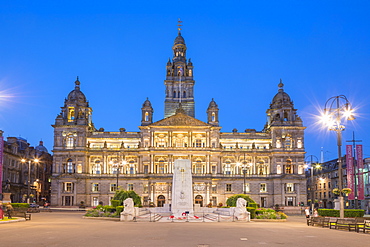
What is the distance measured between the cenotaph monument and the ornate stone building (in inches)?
1666

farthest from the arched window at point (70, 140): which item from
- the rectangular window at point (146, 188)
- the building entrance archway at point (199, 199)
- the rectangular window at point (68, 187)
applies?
the building entrance archway at point (199, 199)

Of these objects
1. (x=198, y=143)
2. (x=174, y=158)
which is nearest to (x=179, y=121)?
(x=198, y=143)

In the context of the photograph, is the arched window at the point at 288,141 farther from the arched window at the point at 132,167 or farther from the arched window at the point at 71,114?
the arched window at the point at 71,114

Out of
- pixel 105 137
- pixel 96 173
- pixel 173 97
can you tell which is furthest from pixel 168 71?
pixel 96 173

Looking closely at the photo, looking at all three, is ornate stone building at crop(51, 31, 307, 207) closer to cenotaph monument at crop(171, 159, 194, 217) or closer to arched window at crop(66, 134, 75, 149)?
arched window at crop(66, 134, 75, 149)

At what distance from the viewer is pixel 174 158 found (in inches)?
3807

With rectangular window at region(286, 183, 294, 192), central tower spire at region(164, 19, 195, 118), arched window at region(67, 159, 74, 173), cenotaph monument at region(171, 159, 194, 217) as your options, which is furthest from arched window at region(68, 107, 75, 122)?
cenotaph monument at region(171, 159, 194, 217)

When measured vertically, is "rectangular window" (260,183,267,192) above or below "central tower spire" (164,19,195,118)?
below

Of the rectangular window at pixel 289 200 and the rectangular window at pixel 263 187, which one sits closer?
the rectangular window at pixel 289 200

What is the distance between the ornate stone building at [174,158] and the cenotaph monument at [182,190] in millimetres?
42312

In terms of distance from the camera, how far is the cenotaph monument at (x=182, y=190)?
5047cm

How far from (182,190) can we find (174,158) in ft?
148

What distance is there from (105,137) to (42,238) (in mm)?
76941

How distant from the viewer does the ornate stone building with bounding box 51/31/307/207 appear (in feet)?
316
